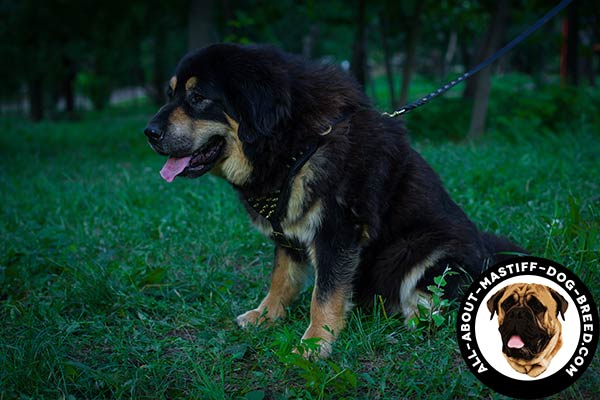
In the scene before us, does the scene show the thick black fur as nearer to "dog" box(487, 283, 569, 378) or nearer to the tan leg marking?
the tan leg marking

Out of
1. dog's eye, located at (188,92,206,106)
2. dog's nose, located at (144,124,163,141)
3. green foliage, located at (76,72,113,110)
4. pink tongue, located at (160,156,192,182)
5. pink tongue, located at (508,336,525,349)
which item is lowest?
green foliage, located at (76,72,113,110)

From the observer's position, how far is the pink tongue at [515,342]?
2.60 meters

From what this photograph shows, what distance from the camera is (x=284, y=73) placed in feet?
10.6

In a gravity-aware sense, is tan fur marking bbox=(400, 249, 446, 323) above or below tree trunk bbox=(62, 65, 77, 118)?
above

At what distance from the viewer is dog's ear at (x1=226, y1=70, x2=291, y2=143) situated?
3096mm

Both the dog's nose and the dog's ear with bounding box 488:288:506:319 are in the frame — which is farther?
the dog's nose

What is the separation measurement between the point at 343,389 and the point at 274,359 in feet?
1.72

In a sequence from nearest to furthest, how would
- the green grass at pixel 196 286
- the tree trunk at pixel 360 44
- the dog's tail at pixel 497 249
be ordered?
the green grass at pixel 196 286 < the dog's tail at pixel 497 249 < the tree trunk at pixel 360 44

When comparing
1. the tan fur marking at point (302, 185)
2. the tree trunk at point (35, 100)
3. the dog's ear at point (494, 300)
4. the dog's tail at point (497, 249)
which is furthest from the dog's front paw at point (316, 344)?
the tree trunk at point (35, 100)

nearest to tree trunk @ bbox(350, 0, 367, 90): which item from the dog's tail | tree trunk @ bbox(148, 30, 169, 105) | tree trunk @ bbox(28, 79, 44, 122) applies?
the dog's tail

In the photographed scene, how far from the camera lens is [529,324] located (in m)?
2.62

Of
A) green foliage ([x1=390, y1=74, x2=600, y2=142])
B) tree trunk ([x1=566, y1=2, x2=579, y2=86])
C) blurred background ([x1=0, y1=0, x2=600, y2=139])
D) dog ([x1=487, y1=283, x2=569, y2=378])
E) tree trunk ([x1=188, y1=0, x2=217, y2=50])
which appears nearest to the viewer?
dog ([x1=487, y1=283, x2=569, y2=378])

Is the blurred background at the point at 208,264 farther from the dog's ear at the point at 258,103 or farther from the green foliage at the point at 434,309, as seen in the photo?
the dog's ear at the point at 258,103

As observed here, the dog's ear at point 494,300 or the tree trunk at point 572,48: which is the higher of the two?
the dog's ear at point 494,300
